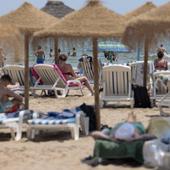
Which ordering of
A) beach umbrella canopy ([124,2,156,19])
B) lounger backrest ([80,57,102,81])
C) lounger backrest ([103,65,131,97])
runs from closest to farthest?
lounger backrest ([103,65,131,97]), beach umbrella canopy ([124,2,156,19]), lounger backrest ([80,57,102,81])

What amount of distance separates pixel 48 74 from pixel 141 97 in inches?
113

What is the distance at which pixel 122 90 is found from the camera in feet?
37.0

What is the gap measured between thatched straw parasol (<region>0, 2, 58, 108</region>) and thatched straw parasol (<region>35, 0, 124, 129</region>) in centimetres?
99

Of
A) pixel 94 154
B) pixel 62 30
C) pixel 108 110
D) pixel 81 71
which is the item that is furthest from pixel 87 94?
pixel 94 154

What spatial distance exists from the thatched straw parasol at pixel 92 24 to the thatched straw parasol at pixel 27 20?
3.24 ft

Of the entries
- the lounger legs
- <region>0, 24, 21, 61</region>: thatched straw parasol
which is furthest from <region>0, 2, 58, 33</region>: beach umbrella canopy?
the lounger legs

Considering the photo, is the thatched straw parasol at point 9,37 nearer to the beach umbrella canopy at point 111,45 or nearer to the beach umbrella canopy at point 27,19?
the beach umbrella canopy at point 27,19

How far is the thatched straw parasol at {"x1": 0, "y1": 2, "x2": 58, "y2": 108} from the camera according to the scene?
31.6 feet

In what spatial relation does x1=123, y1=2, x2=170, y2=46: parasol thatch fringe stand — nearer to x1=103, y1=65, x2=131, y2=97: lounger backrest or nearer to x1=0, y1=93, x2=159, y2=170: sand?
x1=0, y1=93, x2=159, y2=170: sand

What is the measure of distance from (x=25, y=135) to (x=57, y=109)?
306cm

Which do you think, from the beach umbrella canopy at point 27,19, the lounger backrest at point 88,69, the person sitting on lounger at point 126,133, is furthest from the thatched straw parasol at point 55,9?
the person sitting on lounger at point 126,133

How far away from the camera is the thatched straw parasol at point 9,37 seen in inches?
328

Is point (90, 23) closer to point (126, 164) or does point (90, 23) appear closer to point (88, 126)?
point (88, 126)

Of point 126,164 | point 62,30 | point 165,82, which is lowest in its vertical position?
point 126,164
